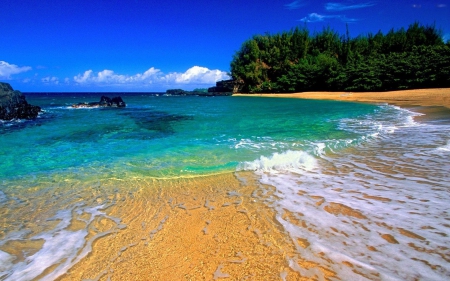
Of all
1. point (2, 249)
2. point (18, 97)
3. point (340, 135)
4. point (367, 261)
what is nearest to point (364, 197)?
point (367, 261)

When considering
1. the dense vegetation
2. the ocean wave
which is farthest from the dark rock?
the ocean wave

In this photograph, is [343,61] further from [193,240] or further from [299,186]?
[193,240]

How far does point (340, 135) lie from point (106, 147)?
8.66 metres

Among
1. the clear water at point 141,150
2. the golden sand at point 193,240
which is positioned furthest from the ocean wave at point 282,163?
the golden sand at point 193,240

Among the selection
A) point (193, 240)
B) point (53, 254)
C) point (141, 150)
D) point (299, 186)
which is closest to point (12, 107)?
point (141, 150)

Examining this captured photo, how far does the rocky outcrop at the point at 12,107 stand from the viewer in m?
16.8

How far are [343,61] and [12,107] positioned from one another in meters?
59.0

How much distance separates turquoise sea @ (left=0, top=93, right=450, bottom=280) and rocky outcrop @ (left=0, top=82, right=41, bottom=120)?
938 centimetres

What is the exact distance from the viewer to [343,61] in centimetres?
5662

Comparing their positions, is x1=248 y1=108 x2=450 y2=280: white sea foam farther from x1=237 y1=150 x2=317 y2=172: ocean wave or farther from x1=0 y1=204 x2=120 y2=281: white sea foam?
x1=0 y1=204 x2=120 y2=281: white sea foam

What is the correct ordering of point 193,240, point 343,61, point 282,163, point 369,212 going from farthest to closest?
point 343,61 < point 282,163 < point 369,212 < point 193,240

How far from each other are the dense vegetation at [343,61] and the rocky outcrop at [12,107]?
42376 millimetres

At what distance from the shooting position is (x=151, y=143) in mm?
9055

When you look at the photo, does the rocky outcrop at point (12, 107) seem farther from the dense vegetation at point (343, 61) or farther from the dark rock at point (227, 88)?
the dark rock at point (227, 88)
